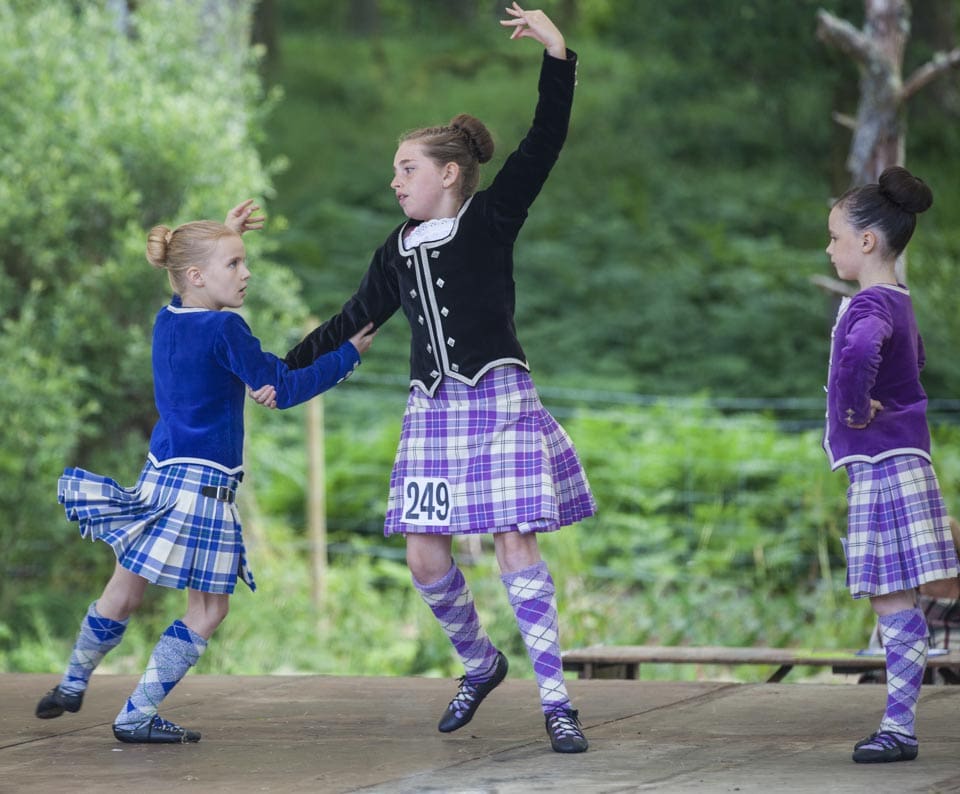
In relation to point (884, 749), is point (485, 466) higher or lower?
higher

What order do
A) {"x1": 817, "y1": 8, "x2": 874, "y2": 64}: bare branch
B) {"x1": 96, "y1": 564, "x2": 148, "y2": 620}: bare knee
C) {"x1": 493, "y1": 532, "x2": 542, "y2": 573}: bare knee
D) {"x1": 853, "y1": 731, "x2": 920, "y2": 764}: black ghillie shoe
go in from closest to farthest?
{"x1": 853, "y1": 731, "x2": 920, "y2": 764}: black ghillie shoe < {"x1": 493, "y1": 532, "x2": 542, "y2": 573}: bare knee < {"x1": 96, "y1": 564, "x2": 148, "y2": 620}: bare knee < {"x1": 817, "y1": 8, "x2": 874, "y2": 64}: bare branch

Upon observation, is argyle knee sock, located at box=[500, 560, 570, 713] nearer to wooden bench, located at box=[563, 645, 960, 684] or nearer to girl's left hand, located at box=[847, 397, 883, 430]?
girl's left hand, located at box=[847, 397, 883, 430]

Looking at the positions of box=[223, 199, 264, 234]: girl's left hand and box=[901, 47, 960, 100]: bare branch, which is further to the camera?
box=[901, 47, 960, 100]: bare branch

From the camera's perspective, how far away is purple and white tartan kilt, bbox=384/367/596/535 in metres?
3.99

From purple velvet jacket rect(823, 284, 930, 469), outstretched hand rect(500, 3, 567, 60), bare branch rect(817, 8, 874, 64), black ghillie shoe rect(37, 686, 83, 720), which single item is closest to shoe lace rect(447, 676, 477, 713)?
black ghillie shoe rect(37, 686, 83, 720)

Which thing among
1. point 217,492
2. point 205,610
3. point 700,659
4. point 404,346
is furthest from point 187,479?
point 404,346

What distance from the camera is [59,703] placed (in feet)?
14.3

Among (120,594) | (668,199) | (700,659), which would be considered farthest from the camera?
(668,199)

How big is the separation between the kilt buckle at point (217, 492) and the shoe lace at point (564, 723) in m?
1.06

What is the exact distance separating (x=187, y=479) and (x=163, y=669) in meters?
0.52

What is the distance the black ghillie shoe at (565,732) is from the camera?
12.7 feet

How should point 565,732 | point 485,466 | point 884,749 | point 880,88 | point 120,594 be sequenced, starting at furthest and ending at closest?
point 880,88, point 120,594, point 485,466, point 565,732, point 884,749

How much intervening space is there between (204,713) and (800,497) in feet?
18.3

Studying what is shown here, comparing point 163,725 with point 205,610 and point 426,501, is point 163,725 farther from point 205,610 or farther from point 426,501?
point 426,501
